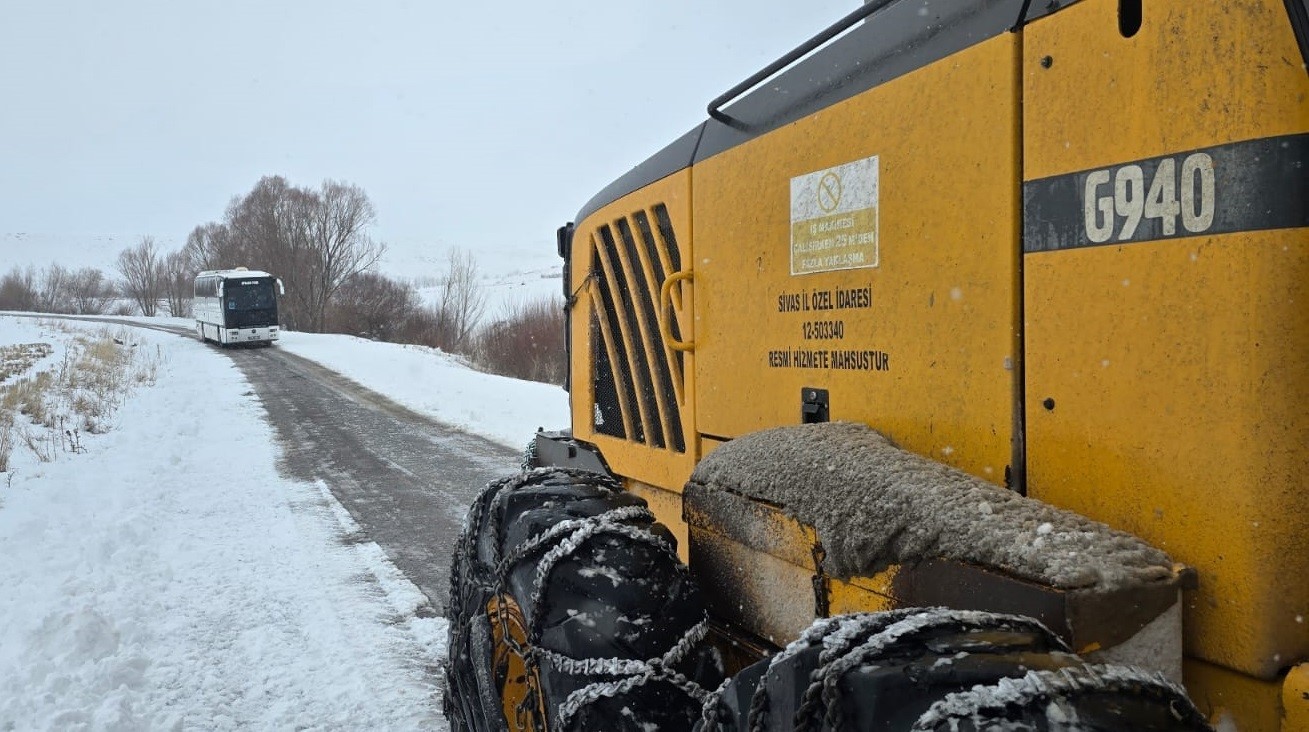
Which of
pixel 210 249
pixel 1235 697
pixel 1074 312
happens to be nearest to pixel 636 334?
pixel 1074 312

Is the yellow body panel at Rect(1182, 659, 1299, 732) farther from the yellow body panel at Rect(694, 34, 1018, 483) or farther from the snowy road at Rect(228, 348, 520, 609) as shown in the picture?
the snowy road at Rect(228, 348, 520, 609)

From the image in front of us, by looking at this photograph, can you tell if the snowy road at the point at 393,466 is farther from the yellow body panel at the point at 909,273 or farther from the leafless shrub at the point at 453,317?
the leafless shrub at the point at 453,317

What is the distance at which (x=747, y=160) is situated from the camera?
2.75 m

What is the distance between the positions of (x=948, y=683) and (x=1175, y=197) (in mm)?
867

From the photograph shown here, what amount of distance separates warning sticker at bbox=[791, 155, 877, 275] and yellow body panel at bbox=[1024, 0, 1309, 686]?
516 mm

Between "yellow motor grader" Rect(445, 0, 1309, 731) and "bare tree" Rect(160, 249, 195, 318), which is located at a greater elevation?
"bare tree" Rect(160, 249, 195, 318)

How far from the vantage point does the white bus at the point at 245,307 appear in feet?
112

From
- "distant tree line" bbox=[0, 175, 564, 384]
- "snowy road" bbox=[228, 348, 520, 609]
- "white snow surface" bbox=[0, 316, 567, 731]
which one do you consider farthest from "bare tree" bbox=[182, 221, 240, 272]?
"white snow surface" bbox=[0, 316, 567, 731]

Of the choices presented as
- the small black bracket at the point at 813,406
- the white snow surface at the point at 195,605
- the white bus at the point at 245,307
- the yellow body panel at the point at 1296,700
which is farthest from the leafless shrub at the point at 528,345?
the yellow body panel at the point at 1296,700

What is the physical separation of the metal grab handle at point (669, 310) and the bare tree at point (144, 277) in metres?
91.0

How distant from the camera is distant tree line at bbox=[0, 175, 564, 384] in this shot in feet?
87.9

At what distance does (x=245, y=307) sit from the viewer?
3453 cm

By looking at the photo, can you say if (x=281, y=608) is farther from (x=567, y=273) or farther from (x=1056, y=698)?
(x=1056, y=698)

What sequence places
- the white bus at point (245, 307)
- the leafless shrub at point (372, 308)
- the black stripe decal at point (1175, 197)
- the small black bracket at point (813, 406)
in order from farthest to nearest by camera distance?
the leafless shrub at point (372, 308) < the white bus at point (245, 307) < the small black bracket at point (813, 406) < the black stripe decal at point (1175, 197)
